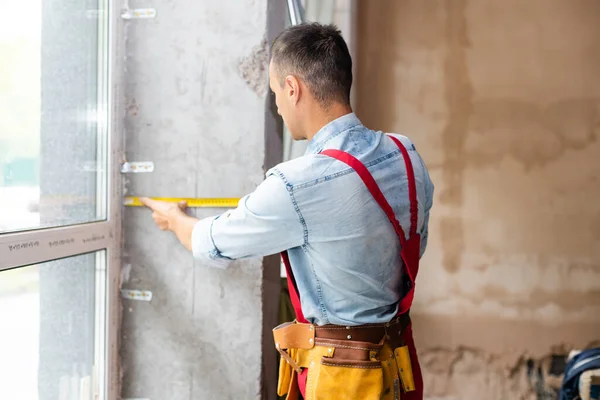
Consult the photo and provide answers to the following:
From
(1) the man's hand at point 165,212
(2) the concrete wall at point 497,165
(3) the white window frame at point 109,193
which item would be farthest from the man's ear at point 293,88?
(2) the concrete wall at point 497,165

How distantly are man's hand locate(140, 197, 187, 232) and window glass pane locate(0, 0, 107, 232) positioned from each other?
0.15 m

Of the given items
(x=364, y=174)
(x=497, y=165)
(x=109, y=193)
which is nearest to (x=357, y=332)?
(x=364, y=174)

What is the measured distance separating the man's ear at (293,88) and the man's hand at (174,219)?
17.8 inches

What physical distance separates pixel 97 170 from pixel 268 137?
0.53 meters

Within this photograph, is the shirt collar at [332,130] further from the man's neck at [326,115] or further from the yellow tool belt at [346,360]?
the yellow tool belt at [346,360]

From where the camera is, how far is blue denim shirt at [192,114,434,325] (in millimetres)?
1246

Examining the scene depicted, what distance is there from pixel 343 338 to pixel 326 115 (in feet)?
1.80

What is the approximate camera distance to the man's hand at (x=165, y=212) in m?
1.61

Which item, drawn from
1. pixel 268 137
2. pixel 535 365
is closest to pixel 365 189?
pixel 268 137

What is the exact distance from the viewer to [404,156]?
1362 mm

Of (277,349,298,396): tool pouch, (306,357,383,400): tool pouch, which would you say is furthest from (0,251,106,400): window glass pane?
(306,357,383,400): tool pouch

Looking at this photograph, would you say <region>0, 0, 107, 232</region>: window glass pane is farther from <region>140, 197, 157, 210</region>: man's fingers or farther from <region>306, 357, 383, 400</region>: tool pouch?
Answer: <region>306, 357, 383, 400</region>: tool pouch

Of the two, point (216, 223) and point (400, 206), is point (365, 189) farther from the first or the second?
point (216, 223)

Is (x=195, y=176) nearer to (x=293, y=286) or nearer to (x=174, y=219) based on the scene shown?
(x=174, y=219)
